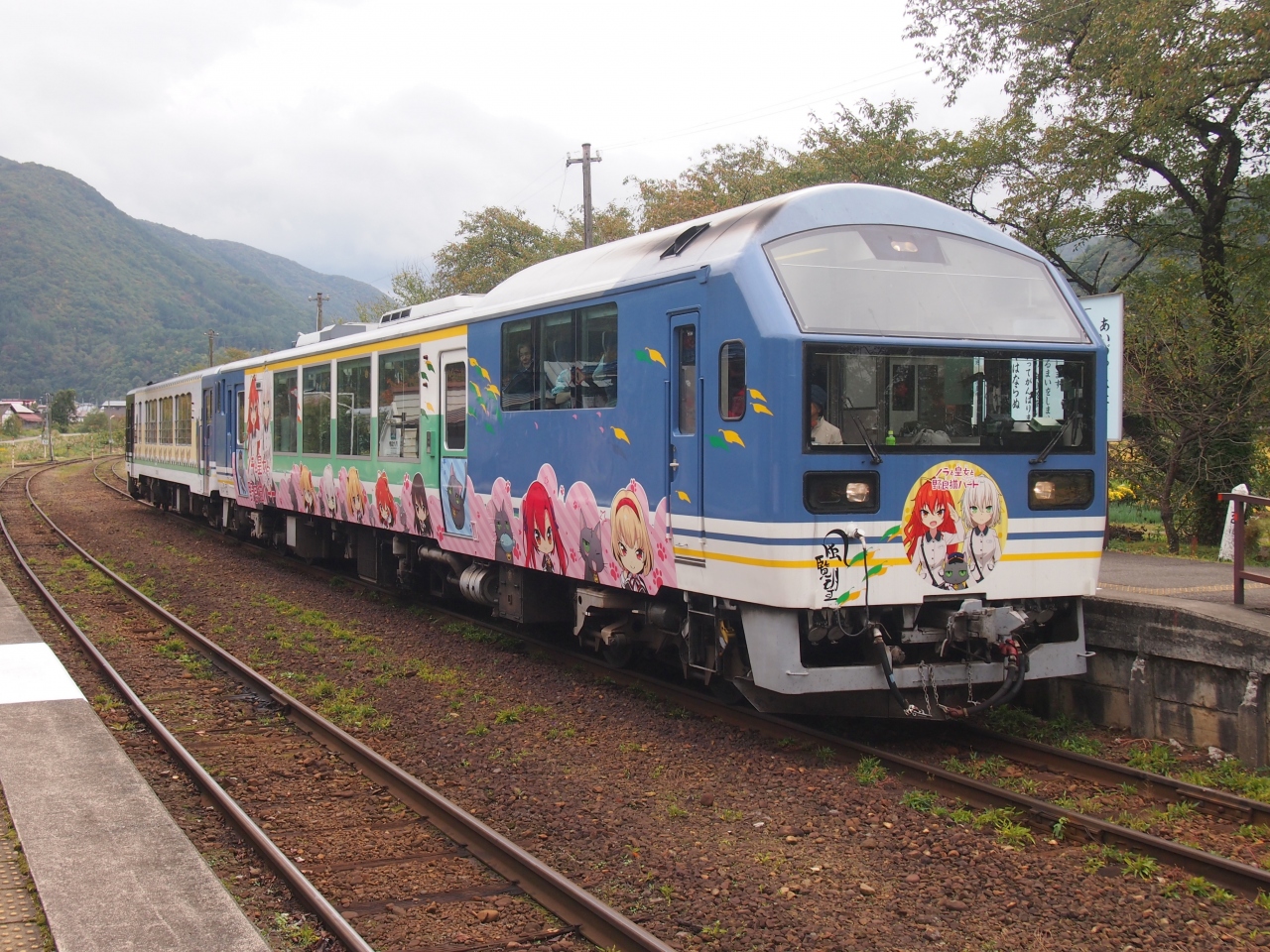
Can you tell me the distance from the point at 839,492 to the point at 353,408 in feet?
25.9

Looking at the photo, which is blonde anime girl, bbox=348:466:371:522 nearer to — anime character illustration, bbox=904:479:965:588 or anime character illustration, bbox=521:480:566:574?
anime character illustration, bbox=521:480:566:574

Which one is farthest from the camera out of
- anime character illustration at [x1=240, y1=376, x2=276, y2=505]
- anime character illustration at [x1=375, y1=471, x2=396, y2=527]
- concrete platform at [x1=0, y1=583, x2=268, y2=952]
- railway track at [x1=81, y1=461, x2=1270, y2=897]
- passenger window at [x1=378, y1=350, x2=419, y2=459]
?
anime character illustration at [x1=240, y1=376, x2=276, y2=505]

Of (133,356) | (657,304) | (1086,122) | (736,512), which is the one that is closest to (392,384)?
(657,304)

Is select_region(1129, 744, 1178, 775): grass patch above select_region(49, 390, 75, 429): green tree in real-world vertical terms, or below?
below

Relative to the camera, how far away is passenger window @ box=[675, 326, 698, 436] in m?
7.09

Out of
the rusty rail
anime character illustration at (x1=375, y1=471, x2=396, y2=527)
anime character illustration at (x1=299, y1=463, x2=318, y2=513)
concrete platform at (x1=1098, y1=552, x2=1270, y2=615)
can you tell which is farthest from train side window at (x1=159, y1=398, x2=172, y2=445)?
the rusty rail

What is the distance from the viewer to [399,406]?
11.7 m

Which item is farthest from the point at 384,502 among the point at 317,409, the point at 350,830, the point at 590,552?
the point at 350,830

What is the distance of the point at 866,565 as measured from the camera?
6461 mm

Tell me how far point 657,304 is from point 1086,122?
45.5ft

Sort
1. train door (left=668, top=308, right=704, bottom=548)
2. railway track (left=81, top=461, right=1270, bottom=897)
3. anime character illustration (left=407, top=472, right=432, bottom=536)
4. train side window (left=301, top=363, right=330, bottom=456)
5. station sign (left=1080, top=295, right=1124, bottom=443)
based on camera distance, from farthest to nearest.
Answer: train side window (left=301, top=363, right=330, bottom=456), anime character illustration (left=407, top=472, right=432, bottom=536), station sign (left=1080, top=295, right=1124, bottom=443), train door (left=668, top=308, right=704, bottom=548), railway track (left=81, top=461, right=1270, bottom=897)

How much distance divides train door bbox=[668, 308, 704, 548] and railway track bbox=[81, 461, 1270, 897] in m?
1.43

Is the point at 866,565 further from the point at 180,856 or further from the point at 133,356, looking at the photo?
the point at 133,356

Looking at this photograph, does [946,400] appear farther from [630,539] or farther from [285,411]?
[285,411]
